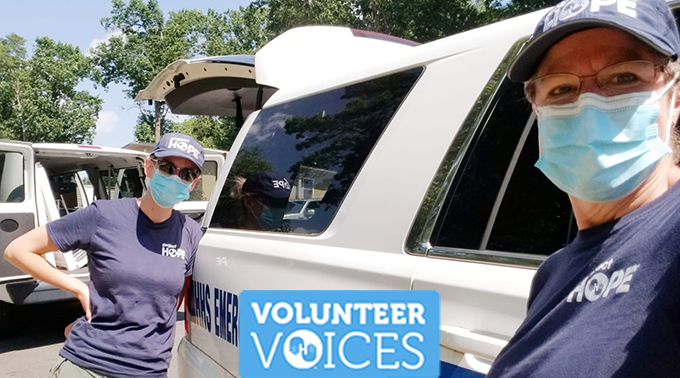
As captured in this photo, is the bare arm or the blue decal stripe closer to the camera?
the blue decal stripe

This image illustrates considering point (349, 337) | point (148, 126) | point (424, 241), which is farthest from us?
point (148, 126)

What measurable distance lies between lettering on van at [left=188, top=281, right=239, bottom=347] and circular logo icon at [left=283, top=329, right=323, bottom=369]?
0.64 meters

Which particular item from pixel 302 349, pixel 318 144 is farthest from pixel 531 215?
pixel 318 144

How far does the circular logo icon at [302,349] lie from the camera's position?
4.65 feet

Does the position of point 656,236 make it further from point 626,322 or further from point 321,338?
point 321,338

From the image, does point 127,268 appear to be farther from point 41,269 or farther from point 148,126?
point 148,126

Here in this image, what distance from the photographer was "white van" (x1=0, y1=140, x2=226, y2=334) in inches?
208

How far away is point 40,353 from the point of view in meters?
5.58

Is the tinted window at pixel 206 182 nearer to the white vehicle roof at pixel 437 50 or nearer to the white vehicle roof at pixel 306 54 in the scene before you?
the white vehicle roof at pixel 306 54

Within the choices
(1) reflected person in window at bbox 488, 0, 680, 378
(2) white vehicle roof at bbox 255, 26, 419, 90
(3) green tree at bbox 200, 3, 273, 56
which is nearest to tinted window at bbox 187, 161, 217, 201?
(2) white vehicle roof at bbox 255, 26, 419, 90

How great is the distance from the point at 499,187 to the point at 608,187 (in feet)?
1.86

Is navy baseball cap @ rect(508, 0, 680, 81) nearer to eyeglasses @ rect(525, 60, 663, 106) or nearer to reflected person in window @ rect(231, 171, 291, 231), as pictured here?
eyeglasses @ rect(525, 60, 663, 106)

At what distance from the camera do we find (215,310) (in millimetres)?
2277

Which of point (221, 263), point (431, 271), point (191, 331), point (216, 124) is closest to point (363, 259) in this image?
point (431, 271)
